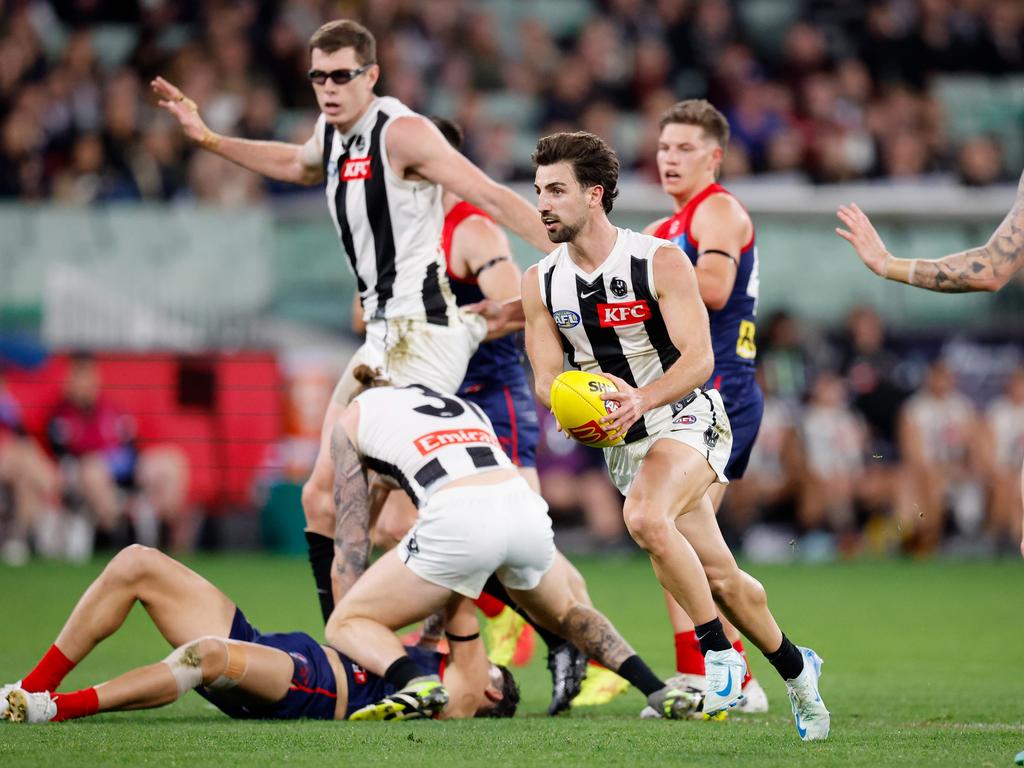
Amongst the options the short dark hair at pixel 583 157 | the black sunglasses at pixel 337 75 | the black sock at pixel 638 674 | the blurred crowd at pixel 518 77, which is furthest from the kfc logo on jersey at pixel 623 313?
the blurred crowd at pixel 518 77

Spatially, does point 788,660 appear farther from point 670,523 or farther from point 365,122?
point 365,122

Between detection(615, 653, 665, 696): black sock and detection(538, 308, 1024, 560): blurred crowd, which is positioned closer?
detection(615, 653, 665, 696): black sock

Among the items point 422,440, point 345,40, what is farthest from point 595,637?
point 345,40

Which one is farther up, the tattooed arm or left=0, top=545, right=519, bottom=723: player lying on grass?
the tattooed arm

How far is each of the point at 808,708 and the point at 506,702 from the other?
1.46 metres

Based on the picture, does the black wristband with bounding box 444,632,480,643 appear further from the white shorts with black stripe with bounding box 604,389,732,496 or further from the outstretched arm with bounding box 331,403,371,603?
the white shorts with black stripe with bounding box 604,389,732,496

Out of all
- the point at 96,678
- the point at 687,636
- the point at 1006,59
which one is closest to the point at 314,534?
the point at 96,678

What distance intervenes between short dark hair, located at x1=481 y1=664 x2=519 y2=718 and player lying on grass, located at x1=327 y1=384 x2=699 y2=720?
28 centimetres

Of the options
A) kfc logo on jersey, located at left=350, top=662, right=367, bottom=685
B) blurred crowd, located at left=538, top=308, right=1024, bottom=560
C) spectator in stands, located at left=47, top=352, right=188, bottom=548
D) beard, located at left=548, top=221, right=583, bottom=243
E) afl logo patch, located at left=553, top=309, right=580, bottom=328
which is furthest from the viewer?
blurred crowd, located at left=538, top=308, right=1024, bottom=560

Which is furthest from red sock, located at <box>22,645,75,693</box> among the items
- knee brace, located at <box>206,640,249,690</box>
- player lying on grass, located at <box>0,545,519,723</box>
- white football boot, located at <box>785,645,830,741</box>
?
white football boot, located at <box>785,645,830,741</box>

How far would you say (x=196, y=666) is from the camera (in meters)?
5.74

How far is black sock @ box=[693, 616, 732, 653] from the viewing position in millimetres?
5711

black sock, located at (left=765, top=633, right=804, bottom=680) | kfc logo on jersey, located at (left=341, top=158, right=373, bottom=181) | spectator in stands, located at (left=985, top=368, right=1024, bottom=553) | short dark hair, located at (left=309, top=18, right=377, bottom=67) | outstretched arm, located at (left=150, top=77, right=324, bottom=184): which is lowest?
spectator in stands, located at (left=985, top=368, right=1024, bottom=553)

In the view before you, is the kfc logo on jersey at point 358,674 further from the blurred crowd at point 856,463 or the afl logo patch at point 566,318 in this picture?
the blurred crowd at point 856,463
